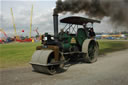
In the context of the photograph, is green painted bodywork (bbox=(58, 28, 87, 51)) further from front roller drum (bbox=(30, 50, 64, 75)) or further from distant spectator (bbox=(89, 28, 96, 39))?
front roller drum (bbox=(30, 50, 64, 75))

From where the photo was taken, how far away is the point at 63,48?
22.2 ft

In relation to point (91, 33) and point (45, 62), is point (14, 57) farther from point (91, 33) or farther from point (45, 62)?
point (45, 62)

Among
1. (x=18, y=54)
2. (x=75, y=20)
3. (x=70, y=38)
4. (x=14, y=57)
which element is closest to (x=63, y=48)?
(x=70, y=38)

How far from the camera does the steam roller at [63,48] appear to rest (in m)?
5.68

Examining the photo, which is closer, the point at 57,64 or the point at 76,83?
the point at 76,83

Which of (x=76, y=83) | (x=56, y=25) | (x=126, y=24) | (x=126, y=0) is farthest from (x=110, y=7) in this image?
(x=76, y=83)

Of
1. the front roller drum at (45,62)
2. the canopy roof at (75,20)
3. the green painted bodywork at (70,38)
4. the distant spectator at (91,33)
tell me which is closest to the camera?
the front roller drum at (45,62)

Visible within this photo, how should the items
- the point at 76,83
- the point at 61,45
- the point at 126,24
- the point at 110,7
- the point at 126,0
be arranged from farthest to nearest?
1. the point at 126,24
2. the point at 110,7
3. the point at 126,0
4. the point at 61,45
5. the point at 76,83

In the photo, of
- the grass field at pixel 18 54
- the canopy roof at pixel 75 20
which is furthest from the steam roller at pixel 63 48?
the grass field at pixel 18 54

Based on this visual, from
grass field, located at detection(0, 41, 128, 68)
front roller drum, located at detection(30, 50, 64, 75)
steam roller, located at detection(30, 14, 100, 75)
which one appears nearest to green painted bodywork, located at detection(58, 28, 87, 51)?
steam roller, located at detection(30, 14, 100, 75)

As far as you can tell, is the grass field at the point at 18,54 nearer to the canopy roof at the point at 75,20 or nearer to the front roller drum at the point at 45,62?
the front roller drum at the point at 45,62

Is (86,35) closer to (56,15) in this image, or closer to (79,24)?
(79,24)

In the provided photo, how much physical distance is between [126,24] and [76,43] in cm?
343

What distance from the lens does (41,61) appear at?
5.51 meters
